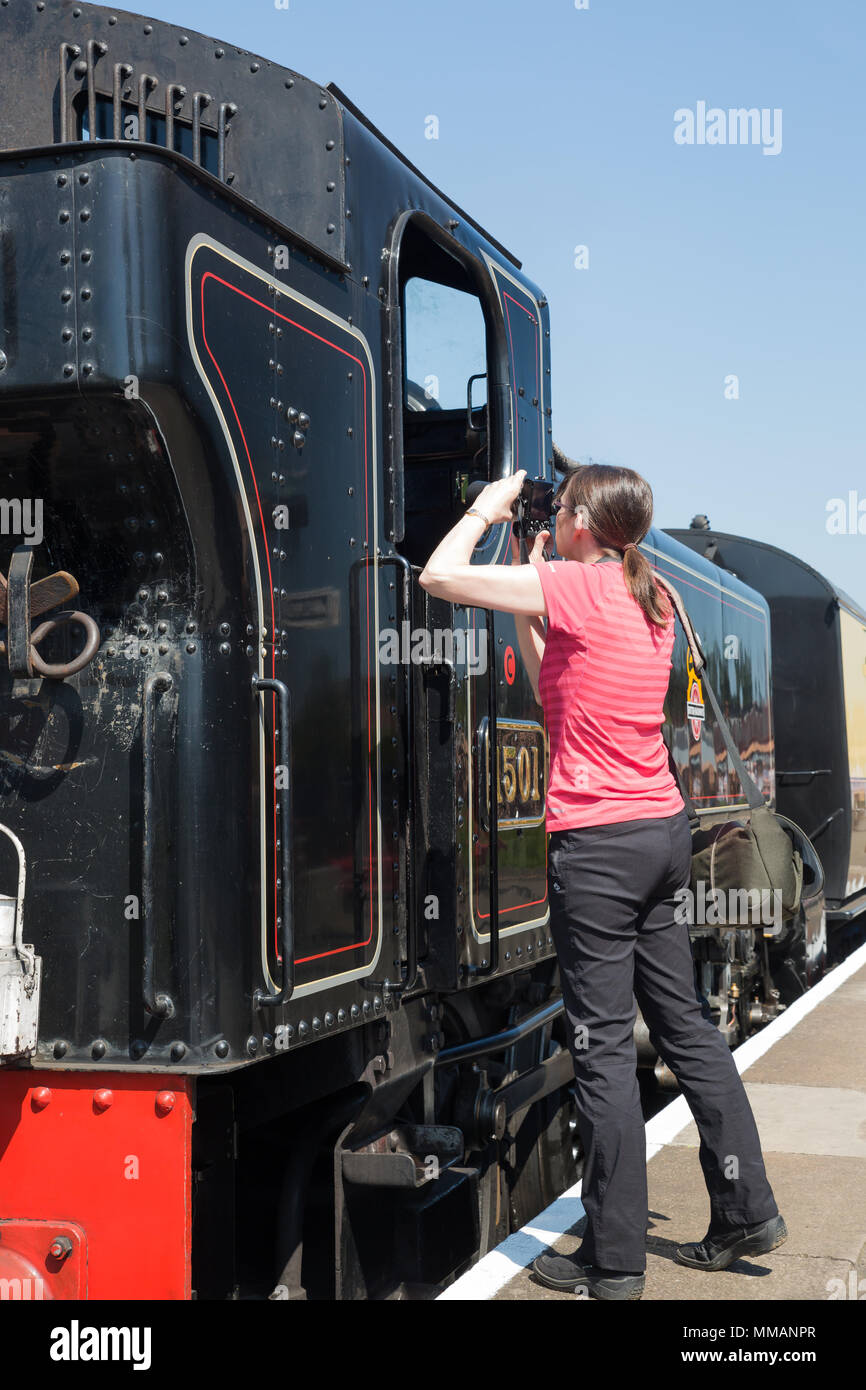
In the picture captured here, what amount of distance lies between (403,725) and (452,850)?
38cm

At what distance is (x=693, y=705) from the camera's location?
6.91 m

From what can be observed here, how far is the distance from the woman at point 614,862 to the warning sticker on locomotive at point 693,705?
3.87 m

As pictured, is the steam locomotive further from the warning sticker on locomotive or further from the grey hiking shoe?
the warning sticker on locomotive

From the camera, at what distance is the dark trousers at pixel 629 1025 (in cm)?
276

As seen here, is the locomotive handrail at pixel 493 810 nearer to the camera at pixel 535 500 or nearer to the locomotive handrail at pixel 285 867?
the camera at pixel 535 500

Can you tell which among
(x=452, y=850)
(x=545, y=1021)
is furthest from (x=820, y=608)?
(x=452, y=850)

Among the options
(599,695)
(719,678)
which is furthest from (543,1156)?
(719,678)

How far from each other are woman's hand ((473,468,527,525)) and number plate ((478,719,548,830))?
0.96m

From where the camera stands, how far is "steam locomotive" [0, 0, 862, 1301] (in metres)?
2.48

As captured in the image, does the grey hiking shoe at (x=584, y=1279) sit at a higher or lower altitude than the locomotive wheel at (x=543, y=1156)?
higher

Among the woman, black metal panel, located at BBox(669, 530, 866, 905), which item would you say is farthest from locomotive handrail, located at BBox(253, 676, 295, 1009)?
Result: black metal panel, located at BBox(669, 530, 866, 905)

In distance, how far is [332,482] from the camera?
9.92 feet

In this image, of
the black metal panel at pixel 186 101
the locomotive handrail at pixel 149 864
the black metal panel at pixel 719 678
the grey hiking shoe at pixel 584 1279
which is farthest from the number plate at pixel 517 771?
the black metal panel at pixel 719 678
